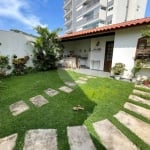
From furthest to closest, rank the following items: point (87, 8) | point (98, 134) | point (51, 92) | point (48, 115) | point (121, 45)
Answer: point (87, 8) < point (121, 45) < point (51, 92) < point (48, 115) < point (98, 134)

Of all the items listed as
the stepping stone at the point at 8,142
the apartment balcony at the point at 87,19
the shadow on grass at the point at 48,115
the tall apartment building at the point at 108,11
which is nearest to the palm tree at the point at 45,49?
the shadow on grass at the point at 48,115

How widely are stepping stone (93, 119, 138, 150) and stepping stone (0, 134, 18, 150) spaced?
138 cm

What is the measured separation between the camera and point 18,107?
9.90 ft

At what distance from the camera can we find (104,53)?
814 cm

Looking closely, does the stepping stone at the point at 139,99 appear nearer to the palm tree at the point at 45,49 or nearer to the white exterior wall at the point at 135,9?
the palm tree at the point at 45,49

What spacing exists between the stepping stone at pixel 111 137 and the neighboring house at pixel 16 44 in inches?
226

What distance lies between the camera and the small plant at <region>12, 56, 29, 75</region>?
6450 millimetres

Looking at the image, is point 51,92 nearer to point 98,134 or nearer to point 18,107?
point 18,107

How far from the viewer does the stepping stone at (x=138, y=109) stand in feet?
9.46

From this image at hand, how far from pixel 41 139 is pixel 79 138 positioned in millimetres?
609

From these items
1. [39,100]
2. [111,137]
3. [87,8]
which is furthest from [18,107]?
[87,8]

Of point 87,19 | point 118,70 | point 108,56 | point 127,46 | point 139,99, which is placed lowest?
point 139,99

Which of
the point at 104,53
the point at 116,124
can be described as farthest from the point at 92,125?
the point at 104,53

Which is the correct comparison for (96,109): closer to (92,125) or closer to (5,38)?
(92,125)
